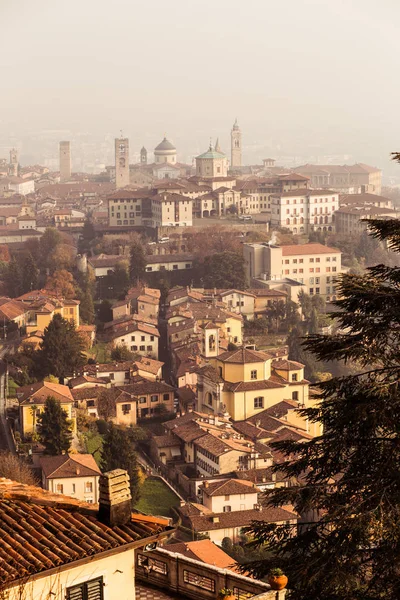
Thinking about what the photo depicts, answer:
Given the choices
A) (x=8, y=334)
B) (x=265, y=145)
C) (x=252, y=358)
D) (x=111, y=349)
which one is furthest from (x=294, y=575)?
(x=265, y=145)

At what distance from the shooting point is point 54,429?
21.5 m

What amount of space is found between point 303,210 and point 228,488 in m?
29.5

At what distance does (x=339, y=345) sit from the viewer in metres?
5.15

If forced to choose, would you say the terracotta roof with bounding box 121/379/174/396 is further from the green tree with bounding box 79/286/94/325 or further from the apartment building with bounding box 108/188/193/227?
the apartment building with bounding box 108/188/193/227

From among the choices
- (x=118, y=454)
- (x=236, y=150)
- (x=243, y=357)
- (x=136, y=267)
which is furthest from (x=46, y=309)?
(x=236, y=150)

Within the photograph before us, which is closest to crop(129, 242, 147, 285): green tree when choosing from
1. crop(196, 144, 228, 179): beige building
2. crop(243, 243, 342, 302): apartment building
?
crop(243, 243, 342, 302): apartment building

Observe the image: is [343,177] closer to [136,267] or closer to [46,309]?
[136,267]

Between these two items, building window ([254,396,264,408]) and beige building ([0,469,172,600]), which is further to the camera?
building window ([254,396,264,408])

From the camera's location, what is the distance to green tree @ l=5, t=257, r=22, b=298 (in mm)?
37000

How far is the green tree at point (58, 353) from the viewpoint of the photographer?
27000 millimetres

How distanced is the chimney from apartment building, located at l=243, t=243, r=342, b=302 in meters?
34.2

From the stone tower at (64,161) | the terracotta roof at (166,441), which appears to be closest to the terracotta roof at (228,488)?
the terracotta roof at (166,441)

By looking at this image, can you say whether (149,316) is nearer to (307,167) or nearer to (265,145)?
(307,167)

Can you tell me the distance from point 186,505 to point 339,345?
14.4m
